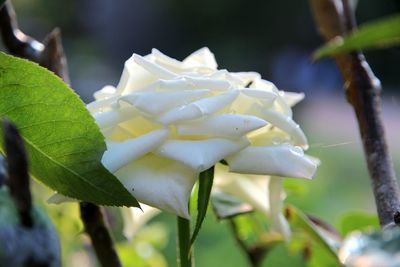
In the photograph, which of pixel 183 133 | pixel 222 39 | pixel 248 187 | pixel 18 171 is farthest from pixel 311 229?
pixel 222 39

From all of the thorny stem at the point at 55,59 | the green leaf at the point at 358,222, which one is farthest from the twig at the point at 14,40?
the green leaf at the point at 358,222

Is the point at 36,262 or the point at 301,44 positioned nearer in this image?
the point at 36,262

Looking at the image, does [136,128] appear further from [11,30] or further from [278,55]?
[278,55]

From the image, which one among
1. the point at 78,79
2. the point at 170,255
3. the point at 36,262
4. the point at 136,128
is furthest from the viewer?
the point at 78,79

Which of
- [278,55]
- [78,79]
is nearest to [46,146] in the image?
[78,79]

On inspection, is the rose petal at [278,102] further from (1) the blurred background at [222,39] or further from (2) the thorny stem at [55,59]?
(1) the blurred background at [222,39]

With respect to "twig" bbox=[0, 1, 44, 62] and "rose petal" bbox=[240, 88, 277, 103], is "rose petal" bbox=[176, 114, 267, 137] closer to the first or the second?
"rose petal" bbox=[240, 88, 277, 103]

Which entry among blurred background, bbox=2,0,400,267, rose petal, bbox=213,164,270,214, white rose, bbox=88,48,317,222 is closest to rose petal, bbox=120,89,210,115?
white rose, bbox=88,48,317,222
